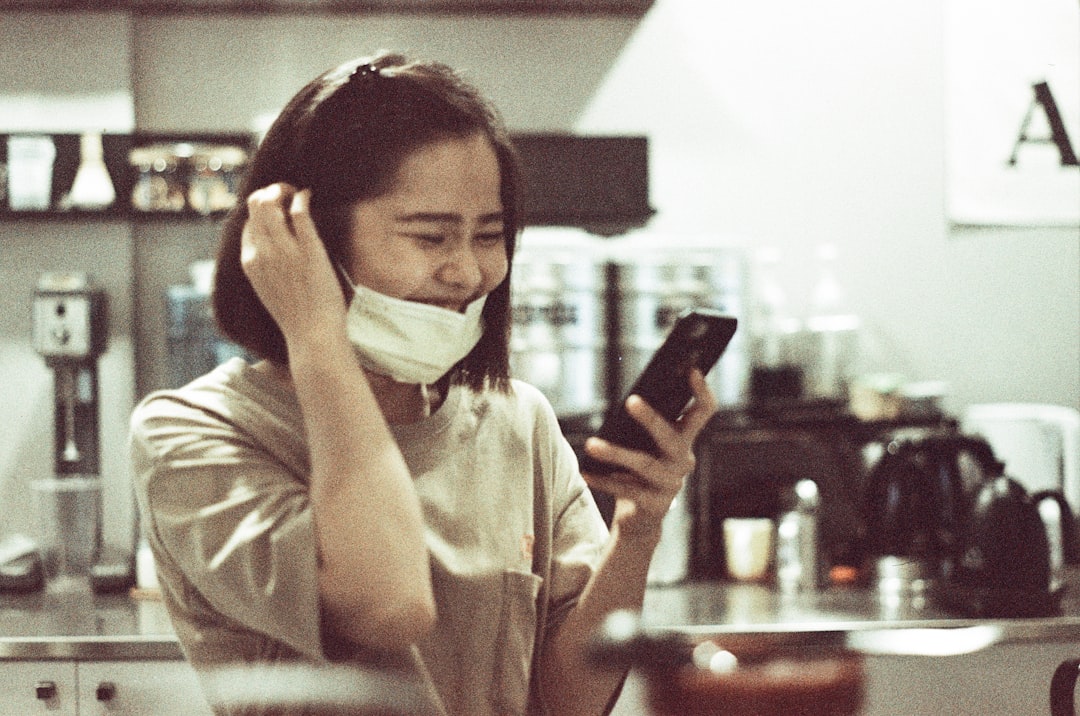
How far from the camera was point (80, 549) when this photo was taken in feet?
7.99

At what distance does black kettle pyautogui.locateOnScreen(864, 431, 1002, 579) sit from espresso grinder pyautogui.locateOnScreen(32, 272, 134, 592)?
4.85 ft

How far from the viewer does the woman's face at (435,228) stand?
85cm

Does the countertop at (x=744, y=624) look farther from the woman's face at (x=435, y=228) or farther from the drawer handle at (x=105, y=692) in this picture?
the woman's face at (x=435, y=228)

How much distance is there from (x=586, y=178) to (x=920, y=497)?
101 cm

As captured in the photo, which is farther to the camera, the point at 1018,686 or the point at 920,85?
the point at 920,85

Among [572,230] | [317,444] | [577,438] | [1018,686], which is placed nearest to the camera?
[317,444]

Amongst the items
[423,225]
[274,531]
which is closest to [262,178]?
[423,225]

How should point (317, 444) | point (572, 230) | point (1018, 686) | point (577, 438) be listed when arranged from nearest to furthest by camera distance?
point (317, 444) < point (1018, 686) < point (577, 438) < point (572, 230)

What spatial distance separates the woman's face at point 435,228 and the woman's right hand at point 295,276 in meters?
0.07

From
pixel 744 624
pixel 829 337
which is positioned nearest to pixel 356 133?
pixel 744 624

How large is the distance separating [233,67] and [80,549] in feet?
3.86

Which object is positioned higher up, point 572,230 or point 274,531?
point 572,230

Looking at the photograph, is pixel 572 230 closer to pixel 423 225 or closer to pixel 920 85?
pixel 920 85

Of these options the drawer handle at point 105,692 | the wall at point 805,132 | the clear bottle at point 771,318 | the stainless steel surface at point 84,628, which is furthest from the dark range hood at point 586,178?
the drawer handle at point 105,692
